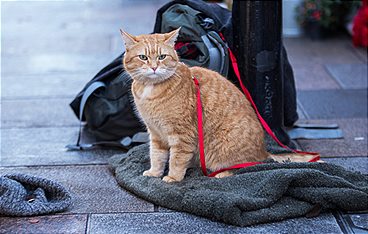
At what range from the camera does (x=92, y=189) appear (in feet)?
13.3

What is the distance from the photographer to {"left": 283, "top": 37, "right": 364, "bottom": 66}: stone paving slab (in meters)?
7.25

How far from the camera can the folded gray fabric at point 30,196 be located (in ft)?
11.6

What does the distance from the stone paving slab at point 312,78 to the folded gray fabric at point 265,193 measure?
255 cm

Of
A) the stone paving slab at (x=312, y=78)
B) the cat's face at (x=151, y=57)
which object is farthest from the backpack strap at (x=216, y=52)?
the stone paving slab at (x=312, y=78)

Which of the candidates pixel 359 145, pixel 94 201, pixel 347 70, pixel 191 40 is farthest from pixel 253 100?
pixel 347 70

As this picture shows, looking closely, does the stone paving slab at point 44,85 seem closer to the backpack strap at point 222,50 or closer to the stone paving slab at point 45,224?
the backpack strap at point 222,50

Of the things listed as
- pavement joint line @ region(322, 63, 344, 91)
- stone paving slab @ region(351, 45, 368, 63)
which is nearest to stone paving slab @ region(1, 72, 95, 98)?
pavement joint line @ region(322, 63, 344, 91)

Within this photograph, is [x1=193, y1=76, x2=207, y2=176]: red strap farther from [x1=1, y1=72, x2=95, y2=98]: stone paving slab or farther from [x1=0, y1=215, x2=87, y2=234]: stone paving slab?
[x1=1, y1=72, x2=95, y2=98]: stone paving slab

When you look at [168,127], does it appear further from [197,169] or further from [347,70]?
[347,70]

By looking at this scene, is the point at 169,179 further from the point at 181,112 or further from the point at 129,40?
the point at 129,40

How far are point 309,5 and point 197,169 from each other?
177 inches

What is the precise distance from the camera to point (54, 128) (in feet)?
17.4

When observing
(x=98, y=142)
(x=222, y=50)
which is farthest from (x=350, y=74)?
(x=98, y=142)

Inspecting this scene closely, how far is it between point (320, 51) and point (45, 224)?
16.6ft
